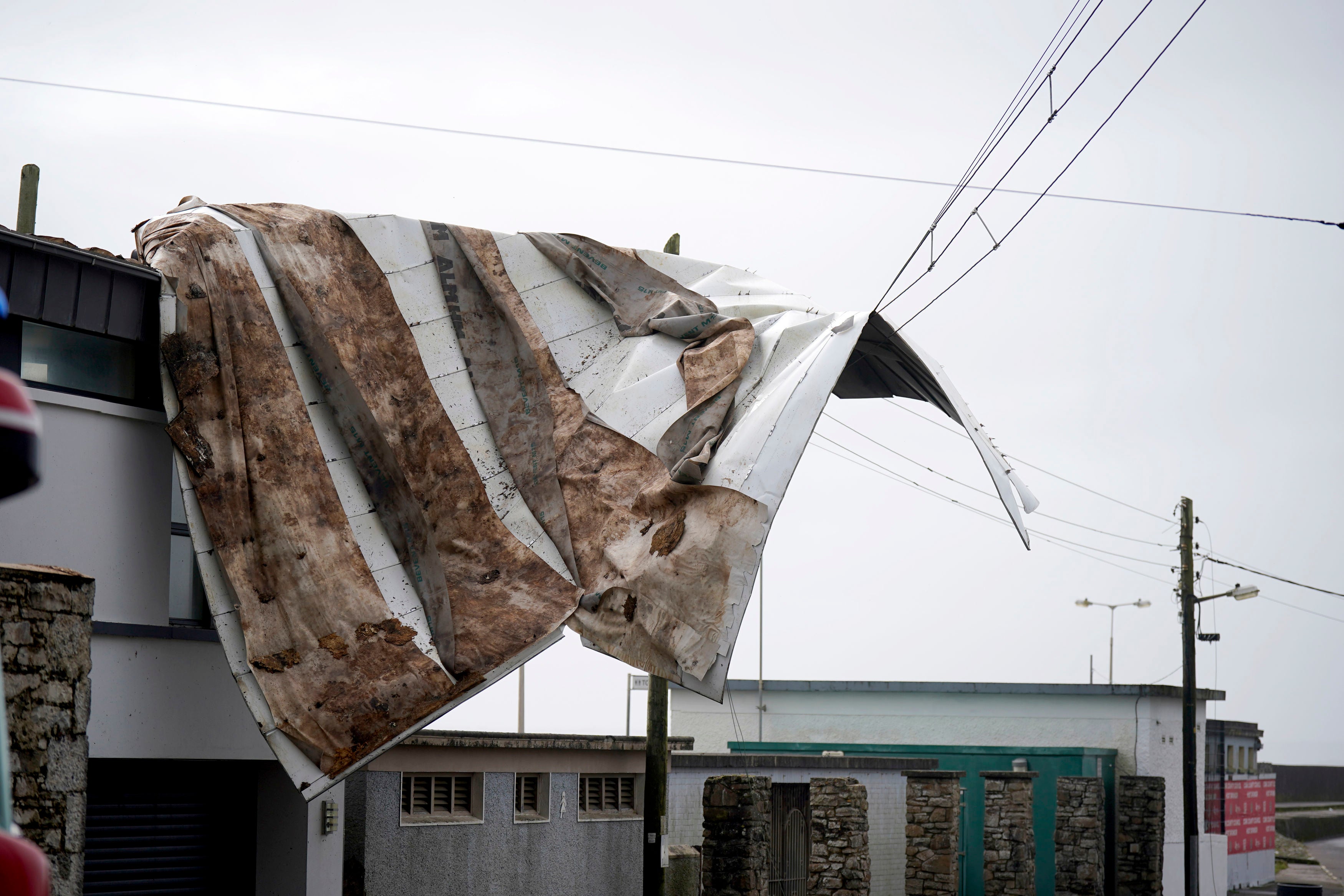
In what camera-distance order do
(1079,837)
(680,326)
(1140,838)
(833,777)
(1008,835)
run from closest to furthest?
(680,326) → (833,777) → (1008,835) → (1079,837) → (1140,838)

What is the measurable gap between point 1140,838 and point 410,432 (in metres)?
21.8

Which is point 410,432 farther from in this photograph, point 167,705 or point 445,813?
point 445,813

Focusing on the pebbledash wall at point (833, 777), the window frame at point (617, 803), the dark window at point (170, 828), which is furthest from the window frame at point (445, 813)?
the pebbledash wall at point (833, 777)

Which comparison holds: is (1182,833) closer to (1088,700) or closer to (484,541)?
(1088,700)

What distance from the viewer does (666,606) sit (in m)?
10.3

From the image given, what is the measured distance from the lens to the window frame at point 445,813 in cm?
1371

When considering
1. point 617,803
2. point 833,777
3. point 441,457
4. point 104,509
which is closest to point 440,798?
point 617,803

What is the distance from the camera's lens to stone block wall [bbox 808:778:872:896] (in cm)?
1764

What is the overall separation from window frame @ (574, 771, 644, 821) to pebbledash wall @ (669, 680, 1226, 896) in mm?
13045

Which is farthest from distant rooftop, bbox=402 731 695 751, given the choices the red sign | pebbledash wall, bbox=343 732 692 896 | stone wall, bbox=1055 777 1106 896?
the red sign

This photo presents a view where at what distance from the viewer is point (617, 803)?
16.6 metres

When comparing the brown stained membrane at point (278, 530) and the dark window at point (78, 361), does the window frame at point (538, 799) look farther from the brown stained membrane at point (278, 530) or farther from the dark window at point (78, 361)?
the dark window at point (78, 361)

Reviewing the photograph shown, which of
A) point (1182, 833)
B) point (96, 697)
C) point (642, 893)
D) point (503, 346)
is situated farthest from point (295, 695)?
point (1182, 833)

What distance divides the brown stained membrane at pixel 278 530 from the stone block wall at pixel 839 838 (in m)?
9.38
